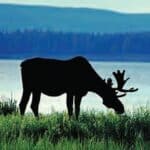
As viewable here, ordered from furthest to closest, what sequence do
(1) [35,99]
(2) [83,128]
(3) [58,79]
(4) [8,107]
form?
1. (4) [8,107]
2. (2) [83,128]
3. (1) [35,99]
4. (3) [58,79]

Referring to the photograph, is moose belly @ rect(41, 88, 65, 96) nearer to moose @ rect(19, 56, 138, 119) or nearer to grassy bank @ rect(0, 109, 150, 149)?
moose @ rect(19, 56, 138, 119)

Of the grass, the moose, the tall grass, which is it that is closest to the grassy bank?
the grass

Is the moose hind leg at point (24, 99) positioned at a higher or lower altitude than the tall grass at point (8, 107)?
higher

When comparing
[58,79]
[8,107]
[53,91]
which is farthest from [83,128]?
[8,107]

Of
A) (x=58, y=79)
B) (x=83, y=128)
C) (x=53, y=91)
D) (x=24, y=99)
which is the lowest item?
(x=83, y=128)

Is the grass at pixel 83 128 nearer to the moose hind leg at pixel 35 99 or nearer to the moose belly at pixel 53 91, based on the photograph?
the moose hind leg at pixel 35 99

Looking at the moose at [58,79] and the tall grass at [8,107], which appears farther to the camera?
the tall grass at [8,107]

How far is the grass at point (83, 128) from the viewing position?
1320 centimetres

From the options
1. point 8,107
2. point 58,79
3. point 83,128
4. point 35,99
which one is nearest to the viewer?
point 58,79

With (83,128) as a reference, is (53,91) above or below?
above

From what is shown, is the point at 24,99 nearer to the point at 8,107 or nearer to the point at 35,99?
the point at 35,99

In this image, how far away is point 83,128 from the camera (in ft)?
45.4

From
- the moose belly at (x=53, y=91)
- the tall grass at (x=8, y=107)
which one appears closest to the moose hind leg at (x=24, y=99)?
the moose belly at (x=53, y=91)

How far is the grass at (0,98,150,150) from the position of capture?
13195mm
